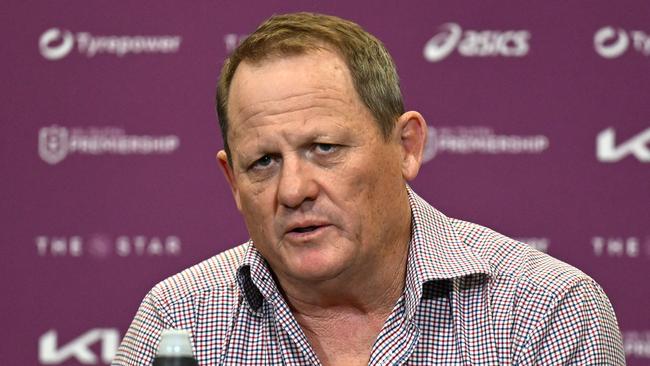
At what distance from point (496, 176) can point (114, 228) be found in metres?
1.23

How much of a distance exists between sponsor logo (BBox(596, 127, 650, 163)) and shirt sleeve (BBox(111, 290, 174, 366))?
1791mm

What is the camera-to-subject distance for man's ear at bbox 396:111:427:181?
2.21 metres

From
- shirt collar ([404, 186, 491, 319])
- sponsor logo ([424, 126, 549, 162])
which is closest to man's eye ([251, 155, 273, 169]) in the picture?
shirt collar ([404, 186, 491, 319])

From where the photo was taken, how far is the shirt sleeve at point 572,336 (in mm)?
2037

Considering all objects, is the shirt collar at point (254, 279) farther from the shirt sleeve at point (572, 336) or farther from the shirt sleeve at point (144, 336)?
the shirt sleeve at point (572, 336)

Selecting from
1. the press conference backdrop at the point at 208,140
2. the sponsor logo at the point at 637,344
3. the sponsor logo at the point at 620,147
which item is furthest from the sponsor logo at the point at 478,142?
the sponsor logo at the point at 637,344

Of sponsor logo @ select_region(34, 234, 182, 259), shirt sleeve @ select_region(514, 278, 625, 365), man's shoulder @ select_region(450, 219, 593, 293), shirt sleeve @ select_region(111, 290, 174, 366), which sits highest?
sponsor logo @ select_region(34, 234, 182, 259)

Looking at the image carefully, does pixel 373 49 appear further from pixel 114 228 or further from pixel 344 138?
pixel 114 228

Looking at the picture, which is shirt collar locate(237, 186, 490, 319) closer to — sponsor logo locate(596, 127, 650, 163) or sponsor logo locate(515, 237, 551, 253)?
sponsor logo locate(515, 237, 551, 253)

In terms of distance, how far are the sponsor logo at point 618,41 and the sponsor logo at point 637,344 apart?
870 mm

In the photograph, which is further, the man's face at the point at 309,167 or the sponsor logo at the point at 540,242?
the sponsor logo at the point at 540,242

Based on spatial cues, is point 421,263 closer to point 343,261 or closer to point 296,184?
point 343,261

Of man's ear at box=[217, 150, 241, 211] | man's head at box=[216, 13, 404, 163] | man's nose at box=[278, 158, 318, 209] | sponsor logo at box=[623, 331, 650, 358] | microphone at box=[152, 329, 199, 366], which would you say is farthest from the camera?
sponsor logo at box=[623, 331, 650, 358]

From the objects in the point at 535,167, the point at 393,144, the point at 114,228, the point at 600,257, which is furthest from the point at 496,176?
the point at 393,144
